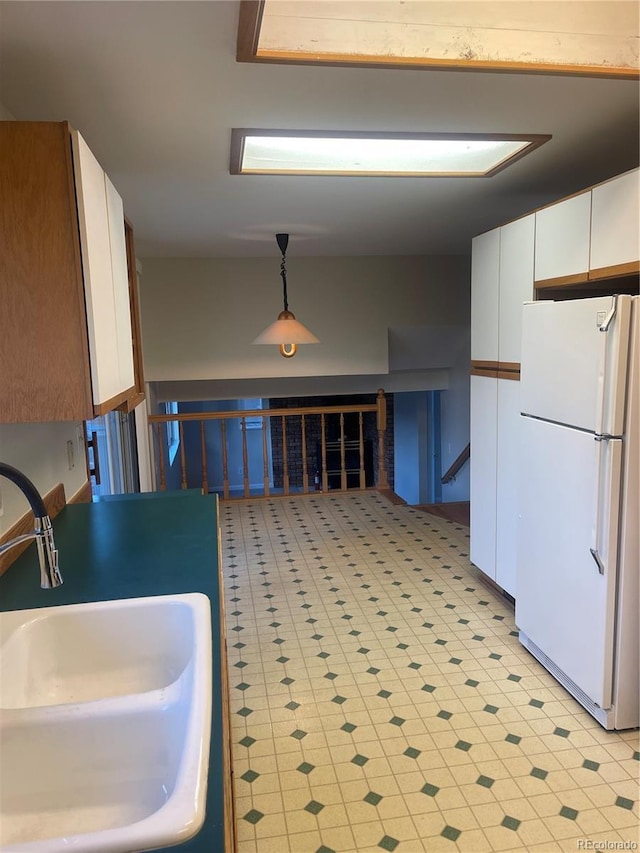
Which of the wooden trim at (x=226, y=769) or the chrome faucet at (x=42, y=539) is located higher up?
the chrome faucet at (x=42, y=539)

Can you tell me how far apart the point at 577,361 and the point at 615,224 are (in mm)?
528

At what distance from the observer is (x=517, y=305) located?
2.91 metres

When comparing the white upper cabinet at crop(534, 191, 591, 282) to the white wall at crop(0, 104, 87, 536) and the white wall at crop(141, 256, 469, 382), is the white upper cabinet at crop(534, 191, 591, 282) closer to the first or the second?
the white wall at crop(0, 104, 87, 536)

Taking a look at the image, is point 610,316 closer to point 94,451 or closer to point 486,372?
point 486,372

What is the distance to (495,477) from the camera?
3244 millimetres

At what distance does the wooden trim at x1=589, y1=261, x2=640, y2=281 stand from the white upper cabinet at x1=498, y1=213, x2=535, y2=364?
1.49 ft

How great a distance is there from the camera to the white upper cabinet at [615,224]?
2.08 m

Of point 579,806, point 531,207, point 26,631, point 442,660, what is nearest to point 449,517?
point 442,660

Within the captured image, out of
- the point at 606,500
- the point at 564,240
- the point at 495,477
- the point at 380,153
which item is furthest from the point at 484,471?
the point at 380,153

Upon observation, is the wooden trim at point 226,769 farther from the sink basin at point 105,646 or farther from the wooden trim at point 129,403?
the wooden trim at point 129,403

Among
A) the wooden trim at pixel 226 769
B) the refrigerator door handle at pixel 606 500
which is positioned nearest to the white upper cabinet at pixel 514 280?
the refrigerator door handle at pixel 606 500

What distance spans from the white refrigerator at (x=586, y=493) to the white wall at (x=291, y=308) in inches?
113

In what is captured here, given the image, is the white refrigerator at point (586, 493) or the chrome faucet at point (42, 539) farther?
the white refrigerator at point (586, 493)

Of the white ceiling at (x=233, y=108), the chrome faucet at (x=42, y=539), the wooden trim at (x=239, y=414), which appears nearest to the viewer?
the chrome faucet at (x=42, y=539)
